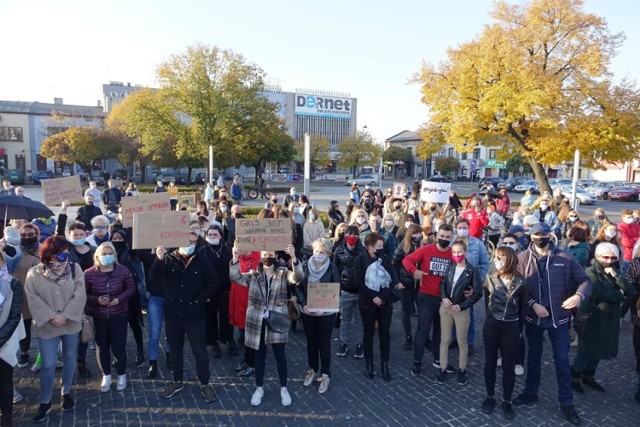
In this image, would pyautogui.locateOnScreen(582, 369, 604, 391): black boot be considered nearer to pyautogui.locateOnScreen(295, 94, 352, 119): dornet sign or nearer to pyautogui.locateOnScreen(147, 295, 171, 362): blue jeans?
pyautogui.locateOnScreen(147, 295, 171, 362): blue jeans

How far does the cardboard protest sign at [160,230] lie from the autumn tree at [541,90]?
1942 centimetres

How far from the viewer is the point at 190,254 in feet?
17.4

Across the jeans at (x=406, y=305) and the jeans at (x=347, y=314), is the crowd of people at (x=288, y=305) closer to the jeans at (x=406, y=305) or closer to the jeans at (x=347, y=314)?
the jeans at (x=347, y=314)

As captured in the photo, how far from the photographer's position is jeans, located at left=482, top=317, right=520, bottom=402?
16.3ft

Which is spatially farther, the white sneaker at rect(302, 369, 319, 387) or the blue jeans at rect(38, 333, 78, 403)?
the white sneaker at rect(302, 369, 319, 387)

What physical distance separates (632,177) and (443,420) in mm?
69837

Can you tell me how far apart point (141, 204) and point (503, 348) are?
227 inches

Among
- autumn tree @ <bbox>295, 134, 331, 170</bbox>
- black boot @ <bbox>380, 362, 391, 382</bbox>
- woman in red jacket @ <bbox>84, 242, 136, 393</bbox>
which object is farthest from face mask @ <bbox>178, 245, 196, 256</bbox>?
autumn tree @ <bbox>295, 134, 331, 170</bbox>

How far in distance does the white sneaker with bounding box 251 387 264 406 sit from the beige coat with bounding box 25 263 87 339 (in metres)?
2.06

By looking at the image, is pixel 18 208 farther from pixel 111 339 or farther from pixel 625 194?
pixel 625 194

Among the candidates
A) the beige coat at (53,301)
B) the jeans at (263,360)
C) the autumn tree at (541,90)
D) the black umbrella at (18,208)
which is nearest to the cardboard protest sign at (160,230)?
the beige coat at (53,301)

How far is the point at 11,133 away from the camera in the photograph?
55312 mm

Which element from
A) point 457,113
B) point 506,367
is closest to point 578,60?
point 457,113

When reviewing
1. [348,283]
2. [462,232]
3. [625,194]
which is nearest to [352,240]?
[348,283]
